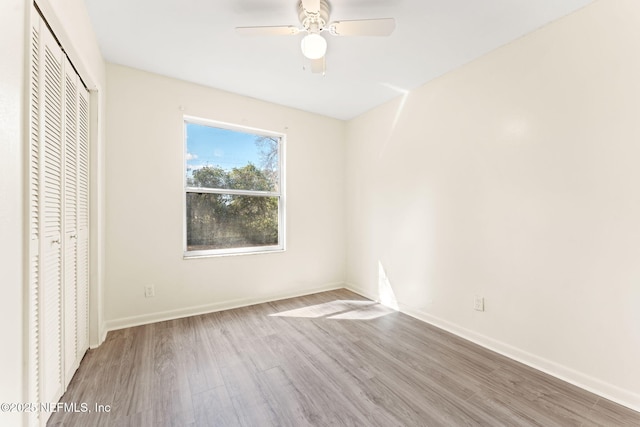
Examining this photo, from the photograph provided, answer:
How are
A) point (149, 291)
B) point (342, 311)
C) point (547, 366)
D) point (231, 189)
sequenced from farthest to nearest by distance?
point (231, 189) < point (342, 311) < point (149, 291) < point (547, 366)

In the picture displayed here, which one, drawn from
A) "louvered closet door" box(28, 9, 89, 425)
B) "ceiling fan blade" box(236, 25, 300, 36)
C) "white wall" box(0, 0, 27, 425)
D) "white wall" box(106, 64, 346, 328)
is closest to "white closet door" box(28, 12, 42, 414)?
"louvered closet door" box(28, 9, 89, 425)

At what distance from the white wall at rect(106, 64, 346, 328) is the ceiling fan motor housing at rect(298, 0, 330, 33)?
1531mm

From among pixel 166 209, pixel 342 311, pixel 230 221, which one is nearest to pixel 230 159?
pixel 230 221

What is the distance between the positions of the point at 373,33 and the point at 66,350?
2.81 metres

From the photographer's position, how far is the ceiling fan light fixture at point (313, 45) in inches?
64.1

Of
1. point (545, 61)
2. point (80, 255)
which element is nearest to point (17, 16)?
point (80, 255)

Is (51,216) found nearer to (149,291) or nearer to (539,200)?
(149,291)

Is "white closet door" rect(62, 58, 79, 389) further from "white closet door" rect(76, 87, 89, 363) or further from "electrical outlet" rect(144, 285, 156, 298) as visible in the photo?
"electrical outlet" rect(144, 285, 156, 298)

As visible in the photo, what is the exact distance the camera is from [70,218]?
171 centimetres

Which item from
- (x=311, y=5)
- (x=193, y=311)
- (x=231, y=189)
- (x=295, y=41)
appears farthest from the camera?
(x=231, y=189)

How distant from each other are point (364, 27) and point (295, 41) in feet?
2.33

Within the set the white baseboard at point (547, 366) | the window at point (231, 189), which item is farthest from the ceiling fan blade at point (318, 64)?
the white baseboard at point (547, 366)

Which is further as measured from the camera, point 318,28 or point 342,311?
point 342,311

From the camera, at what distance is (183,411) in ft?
4.91
